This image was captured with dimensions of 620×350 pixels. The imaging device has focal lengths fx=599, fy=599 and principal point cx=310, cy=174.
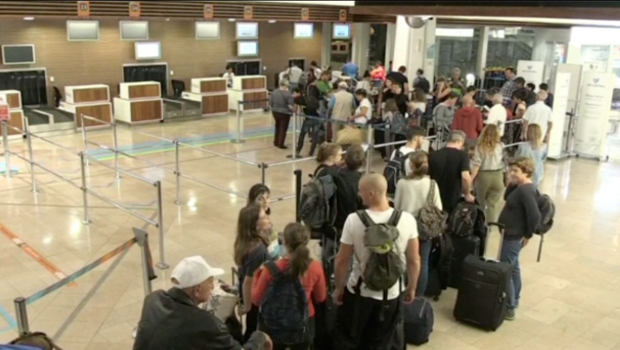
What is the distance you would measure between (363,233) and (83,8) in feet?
38.0

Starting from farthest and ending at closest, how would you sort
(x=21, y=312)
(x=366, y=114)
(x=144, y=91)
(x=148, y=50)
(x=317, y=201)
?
1. (x=148, y=50)
2. (x=144, y=91)
3. (x=366, y=114)
4. (x=317, y=201)
5. (x=21, y=312)

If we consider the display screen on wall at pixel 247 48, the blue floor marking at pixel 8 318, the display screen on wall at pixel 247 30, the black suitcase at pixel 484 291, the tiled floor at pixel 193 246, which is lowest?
the blue floor marking at pixel 8 318

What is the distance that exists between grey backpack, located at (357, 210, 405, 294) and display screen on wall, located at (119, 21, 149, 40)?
599 inches

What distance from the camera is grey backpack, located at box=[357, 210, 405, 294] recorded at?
3.92 meters

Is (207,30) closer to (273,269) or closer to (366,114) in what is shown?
(366,114)

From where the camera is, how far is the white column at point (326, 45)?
2331 centimetres

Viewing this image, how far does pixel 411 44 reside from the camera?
16109mm

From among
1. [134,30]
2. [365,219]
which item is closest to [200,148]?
[365,219]

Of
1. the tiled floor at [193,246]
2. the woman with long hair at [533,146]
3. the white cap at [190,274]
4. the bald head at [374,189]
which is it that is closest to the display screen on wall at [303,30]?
the tiled floor at [193,246]

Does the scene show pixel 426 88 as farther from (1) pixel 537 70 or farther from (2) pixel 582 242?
(2) pixel 582 242

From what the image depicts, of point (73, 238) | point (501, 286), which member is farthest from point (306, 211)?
point (73, 238)

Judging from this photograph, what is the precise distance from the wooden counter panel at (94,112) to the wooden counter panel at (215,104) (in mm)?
2830

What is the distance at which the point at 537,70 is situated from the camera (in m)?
16.1

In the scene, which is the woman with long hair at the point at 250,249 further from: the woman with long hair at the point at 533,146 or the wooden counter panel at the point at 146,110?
the wooden counter panel at the point at 146,110
